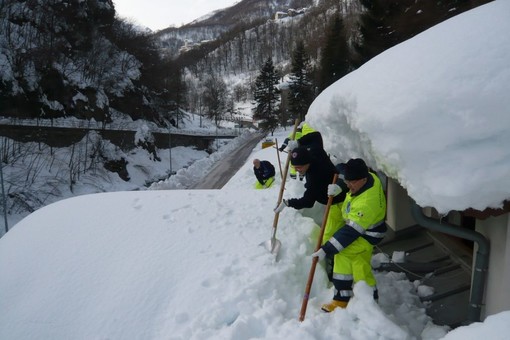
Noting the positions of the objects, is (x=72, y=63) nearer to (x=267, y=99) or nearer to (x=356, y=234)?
(x=267, y=99)

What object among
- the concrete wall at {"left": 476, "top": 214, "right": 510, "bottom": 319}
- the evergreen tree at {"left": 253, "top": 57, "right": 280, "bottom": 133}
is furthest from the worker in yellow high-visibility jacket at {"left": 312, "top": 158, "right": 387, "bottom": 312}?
the evergreen tree at {"left": 253, "top": 57, "right": 280, "bottom": 133}

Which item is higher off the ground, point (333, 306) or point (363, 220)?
point (363, 220)

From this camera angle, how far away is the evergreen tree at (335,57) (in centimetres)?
3656

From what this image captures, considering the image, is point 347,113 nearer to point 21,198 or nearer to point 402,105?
point 402,105

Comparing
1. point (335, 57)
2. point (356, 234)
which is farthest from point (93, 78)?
point (356, 234)

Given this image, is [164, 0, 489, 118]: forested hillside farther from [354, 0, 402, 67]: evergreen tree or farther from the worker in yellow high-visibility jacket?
the worker in yellow high-visibility jacket

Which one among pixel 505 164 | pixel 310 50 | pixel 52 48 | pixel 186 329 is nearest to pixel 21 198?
pixel 52 48

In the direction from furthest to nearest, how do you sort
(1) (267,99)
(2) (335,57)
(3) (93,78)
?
(1) (267,99) → (2) (335,57) → (3) (93,78)

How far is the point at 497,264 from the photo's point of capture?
2785mm

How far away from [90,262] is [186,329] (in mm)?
1794

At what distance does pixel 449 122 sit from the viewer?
2459mm

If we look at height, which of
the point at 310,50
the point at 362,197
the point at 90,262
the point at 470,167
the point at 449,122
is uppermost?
the point at 310,50

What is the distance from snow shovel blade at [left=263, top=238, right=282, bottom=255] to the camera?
4.52 meters

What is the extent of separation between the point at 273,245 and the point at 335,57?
117 ft
